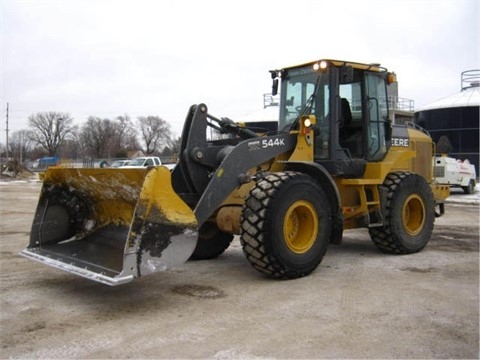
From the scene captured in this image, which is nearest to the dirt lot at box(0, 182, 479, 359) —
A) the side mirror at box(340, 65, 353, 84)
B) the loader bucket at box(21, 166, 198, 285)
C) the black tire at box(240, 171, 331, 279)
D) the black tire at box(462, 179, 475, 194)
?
the black tire at box(240, 171, 331, 279)

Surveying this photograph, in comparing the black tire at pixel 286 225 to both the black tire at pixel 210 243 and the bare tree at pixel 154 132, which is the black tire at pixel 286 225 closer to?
the black tire at pixel 210 243

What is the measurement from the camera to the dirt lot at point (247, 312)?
412 centimetres

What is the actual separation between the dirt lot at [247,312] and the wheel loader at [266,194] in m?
0.38

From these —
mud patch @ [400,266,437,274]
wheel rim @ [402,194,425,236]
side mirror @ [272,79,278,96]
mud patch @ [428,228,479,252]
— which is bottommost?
mud patch @ [428,228,479,252]

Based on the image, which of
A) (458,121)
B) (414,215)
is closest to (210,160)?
(414,215)

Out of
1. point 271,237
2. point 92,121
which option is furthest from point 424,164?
point 92,121

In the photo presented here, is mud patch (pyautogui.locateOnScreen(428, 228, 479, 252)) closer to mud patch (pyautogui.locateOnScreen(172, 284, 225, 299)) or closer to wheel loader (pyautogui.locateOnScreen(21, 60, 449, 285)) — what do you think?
wheel loader (pyautogui.locateOnScreen(21, 60, 449, 285))

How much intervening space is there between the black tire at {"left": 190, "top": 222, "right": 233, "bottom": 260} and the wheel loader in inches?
0.7

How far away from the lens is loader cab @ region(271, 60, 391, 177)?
23.7 feet

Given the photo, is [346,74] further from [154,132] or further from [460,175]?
[154,132]

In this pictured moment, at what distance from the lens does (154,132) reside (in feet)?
287

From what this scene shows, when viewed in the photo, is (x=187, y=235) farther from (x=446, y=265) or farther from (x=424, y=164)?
(x=424, y=164)

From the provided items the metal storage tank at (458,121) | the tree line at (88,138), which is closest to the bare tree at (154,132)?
the tree line at (88,138)

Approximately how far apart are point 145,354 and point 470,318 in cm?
297
